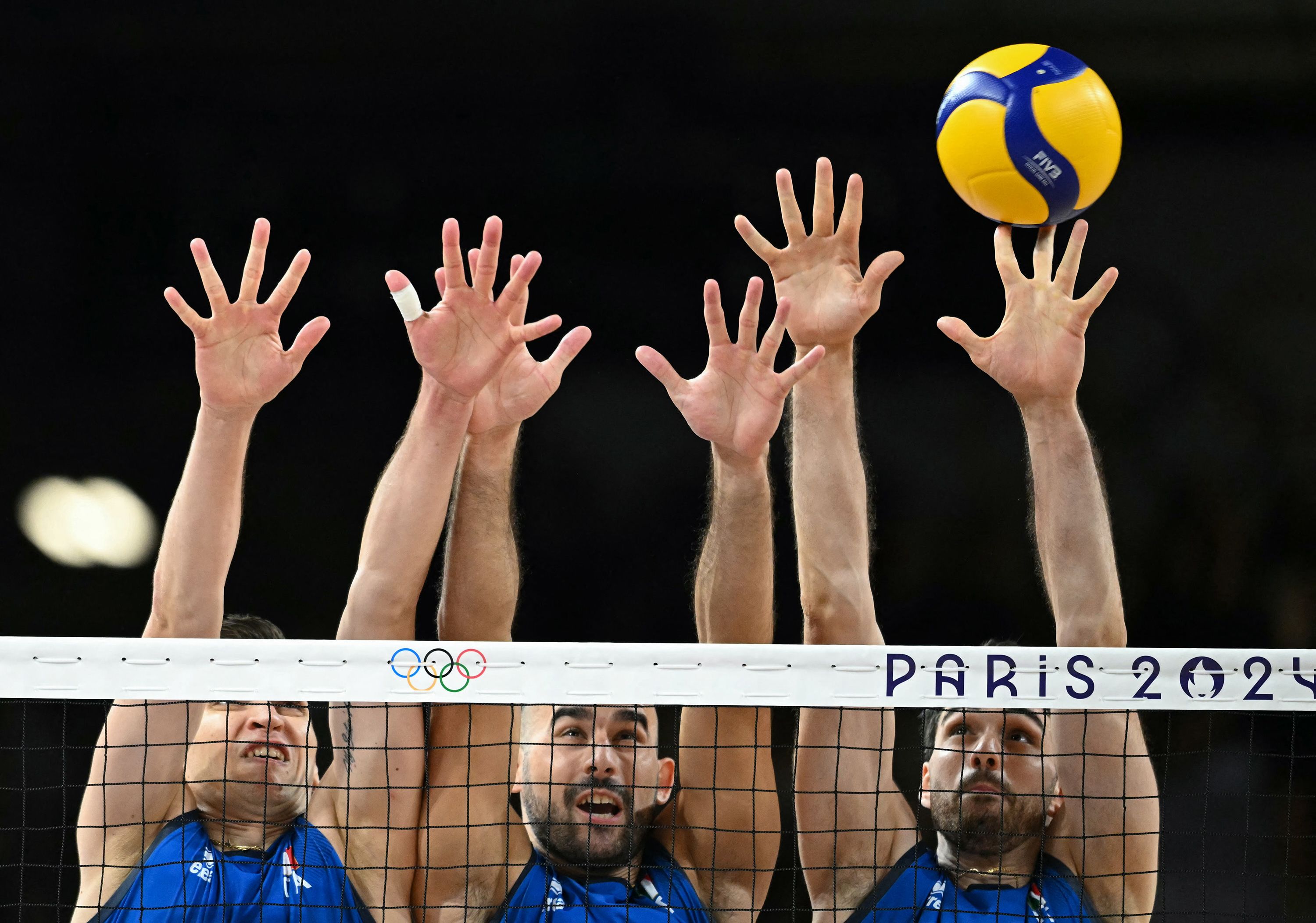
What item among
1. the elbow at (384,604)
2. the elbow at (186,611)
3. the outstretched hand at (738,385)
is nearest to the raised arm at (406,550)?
the elbow at (384,604)

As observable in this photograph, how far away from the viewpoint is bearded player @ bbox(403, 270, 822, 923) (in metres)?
3.60

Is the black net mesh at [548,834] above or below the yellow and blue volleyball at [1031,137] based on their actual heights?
below

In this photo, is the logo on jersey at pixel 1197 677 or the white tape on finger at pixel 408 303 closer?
the logo on jersey at pixel 1197 677

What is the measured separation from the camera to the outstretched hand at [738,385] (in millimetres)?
3691

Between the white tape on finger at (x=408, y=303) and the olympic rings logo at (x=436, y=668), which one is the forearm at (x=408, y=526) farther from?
the olympic rings logo at (x=436, y=668)

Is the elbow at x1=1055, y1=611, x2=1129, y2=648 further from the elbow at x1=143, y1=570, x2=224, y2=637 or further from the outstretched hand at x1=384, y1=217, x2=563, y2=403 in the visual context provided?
the elbow at x1=143, y1=570, x2=224, y2=637

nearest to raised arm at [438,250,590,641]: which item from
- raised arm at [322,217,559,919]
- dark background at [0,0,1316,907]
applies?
raised arm at [322,217,559,919]

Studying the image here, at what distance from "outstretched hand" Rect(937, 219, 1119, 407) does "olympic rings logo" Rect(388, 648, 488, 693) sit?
1.78 m

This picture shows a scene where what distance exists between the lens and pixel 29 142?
645 centimetres

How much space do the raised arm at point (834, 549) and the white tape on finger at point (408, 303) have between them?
1070mm

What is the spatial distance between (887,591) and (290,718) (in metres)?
3.56

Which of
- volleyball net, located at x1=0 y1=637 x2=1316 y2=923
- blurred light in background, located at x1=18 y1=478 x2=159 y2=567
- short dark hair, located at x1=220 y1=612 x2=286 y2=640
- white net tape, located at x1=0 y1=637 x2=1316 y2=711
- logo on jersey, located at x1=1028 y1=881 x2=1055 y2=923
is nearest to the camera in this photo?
white net tape, located at x1=0 y1=637 x2=1316 y2=711

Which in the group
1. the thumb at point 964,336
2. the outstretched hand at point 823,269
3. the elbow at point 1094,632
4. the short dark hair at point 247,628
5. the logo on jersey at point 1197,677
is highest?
the outstretched hand at point 823,269

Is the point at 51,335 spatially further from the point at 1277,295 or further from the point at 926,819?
the point at 1277,295
